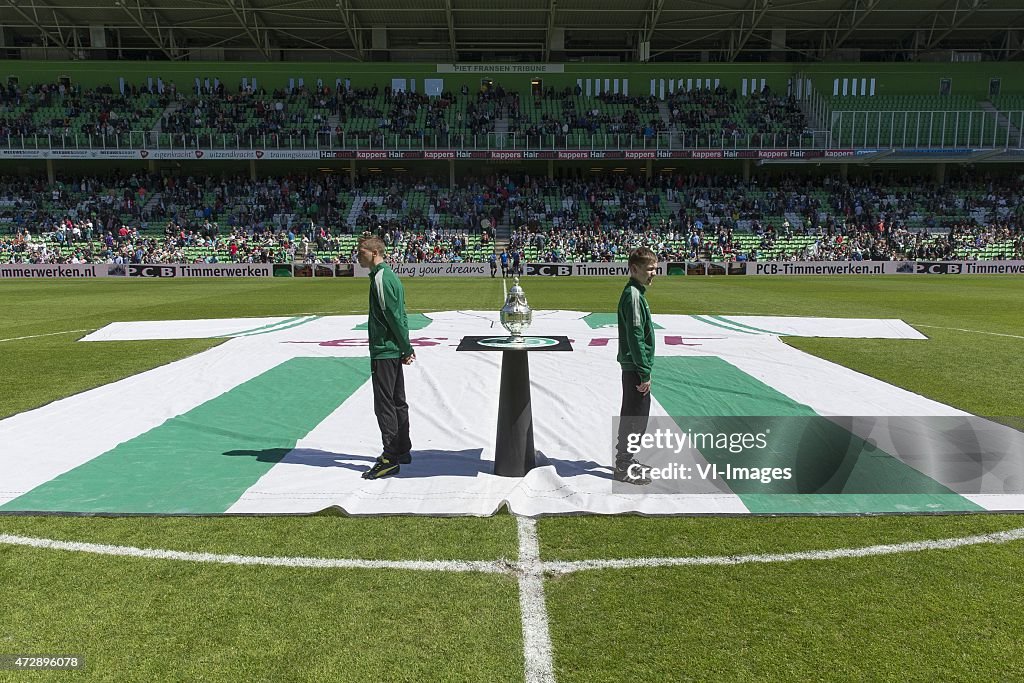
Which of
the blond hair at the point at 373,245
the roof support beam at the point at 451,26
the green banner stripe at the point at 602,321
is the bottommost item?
the green banner stripe at the point at 602,321

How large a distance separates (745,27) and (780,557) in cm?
5202

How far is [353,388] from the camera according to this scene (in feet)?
30.9

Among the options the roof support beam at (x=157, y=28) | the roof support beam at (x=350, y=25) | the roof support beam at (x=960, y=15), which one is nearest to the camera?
the roof support beam at (x=960, y=15)

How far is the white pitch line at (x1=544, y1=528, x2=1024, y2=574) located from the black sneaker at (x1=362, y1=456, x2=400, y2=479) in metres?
2.07

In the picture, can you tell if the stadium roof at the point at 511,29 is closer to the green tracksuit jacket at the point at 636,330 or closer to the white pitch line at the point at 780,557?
the green tracksuit jacket at the point at 636,330

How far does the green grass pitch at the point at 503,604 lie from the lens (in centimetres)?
325

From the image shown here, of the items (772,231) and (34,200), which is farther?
(34,200)

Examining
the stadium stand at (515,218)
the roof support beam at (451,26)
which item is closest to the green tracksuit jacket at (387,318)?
the stadium stand at (515,218)

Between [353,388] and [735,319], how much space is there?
33.0 ft

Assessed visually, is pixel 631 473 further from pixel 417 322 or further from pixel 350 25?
pixel 350 25

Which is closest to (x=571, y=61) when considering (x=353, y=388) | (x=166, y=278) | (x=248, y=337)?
(x=166, y=278)

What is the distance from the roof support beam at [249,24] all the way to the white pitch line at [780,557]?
5007 cm

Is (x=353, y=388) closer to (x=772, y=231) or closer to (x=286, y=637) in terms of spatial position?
(x=286, y=637)

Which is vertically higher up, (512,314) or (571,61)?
(571,61)
